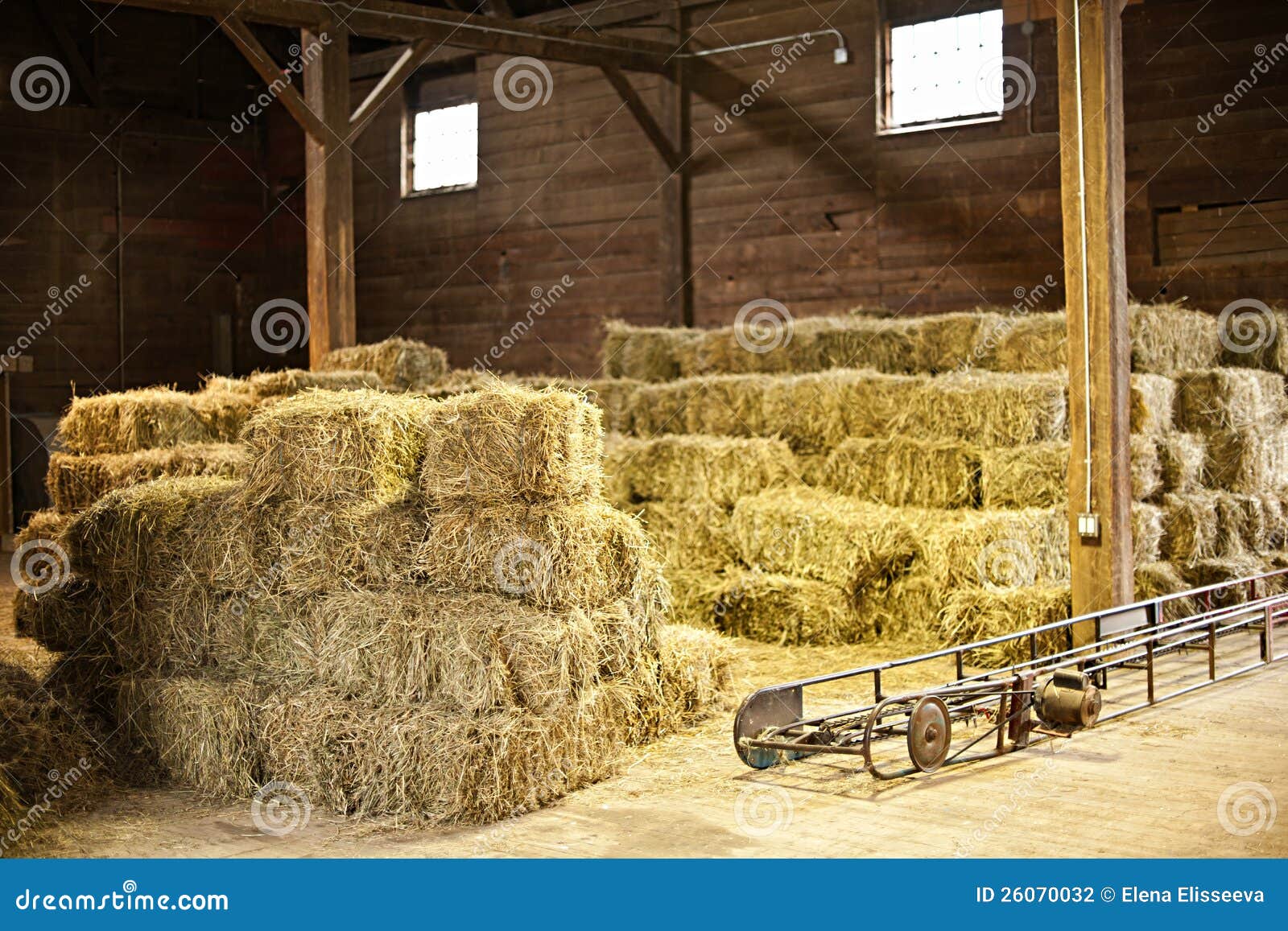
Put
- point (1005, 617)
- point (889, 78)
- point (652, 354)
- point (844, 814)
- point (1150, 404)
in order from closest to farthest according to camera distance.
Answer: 1. point (844, 814)
2. point (1005, 617)
3. point (1150, 404)
4. point (652, 354)
5. point (889, 78)

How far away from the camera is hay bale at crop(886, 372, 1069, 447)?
28.5ft

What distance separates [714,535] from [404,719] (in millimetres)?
4541

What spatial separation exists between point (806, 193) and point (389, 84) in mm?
4339

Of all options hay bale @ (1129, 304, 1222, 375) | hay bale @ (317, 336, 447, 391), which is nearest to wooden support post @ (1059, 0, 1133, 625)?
hay bale @ (1129, 304, 1222, 375)

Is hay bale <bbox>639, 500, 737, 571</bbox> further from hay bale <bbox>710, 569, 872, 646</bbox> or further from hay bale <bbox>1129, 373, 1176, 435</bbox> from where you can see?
hay bale <bbox>1129, 373, 1176, 435</bbox>

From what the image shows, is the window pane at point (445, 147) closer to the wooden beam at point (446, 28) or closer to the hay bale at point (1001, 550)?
the wooden beam at point (446, 28)

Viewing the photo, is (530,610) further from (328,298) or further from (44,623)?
(328,298)

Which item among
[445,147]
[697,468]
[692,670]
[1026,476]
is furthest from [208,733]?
[445,147]

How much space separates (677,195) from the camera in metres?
14.4

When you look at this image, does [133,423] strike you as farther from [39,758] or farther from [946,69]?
[946,69]

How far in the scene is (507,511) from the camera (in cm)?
561

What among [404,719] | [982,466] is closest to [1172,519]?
[982,466]

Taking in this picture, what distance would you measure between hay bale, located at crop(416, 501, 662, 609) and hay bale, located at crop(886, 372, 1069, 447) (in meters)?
3.97

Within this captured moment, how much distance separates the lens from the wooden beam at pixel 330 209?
11.4 meters
